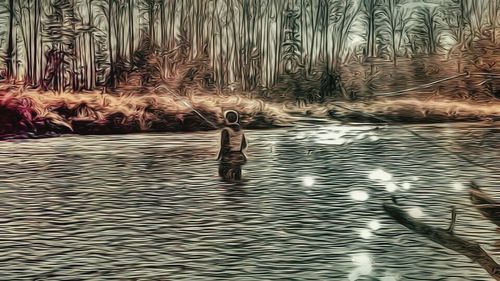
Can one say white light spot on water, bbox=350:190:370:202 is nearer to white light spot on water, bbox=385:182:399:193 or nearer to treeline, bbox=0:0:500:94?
white light spot on water, bbox=385:182:399:193

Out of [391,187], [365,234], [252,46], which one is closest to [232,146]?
[252,46]

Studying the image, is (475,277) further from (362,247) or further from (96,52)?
(96,52)

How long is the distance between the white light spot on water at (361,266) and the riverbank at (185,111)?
0.55 m

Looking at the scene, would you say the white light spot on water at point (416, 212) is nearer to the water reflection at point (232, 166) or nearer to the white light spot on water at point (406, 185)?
the white light spot on water at point (406, 185)

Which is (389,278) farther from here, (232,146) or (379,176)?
(232,146)

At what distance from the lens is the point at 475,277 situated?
1710 mm

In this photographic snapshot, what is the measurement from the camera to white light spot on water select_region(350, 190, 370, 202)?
2254 millimetres

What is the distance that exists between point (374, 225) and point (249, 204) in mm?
330

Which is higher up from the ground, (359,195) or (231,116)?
(231,116)

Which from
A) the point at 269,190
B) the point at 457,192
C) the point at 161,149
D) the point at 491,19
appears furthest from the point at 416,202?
the point at 161,149

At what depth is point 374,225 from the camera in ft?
6.80

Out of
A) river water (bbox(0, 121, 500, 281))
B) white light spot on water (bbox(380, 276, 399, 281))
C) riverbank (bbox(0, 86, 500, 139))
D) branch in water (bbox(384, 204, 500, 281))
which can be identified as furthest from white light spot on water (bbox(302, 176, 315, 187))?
white light spot on water (bbox(380, 276, 399, 281))

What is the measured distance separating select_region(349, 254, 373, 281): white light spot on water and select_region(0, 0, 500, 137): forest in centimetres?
59

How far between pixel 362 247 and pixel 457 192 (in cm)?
49
